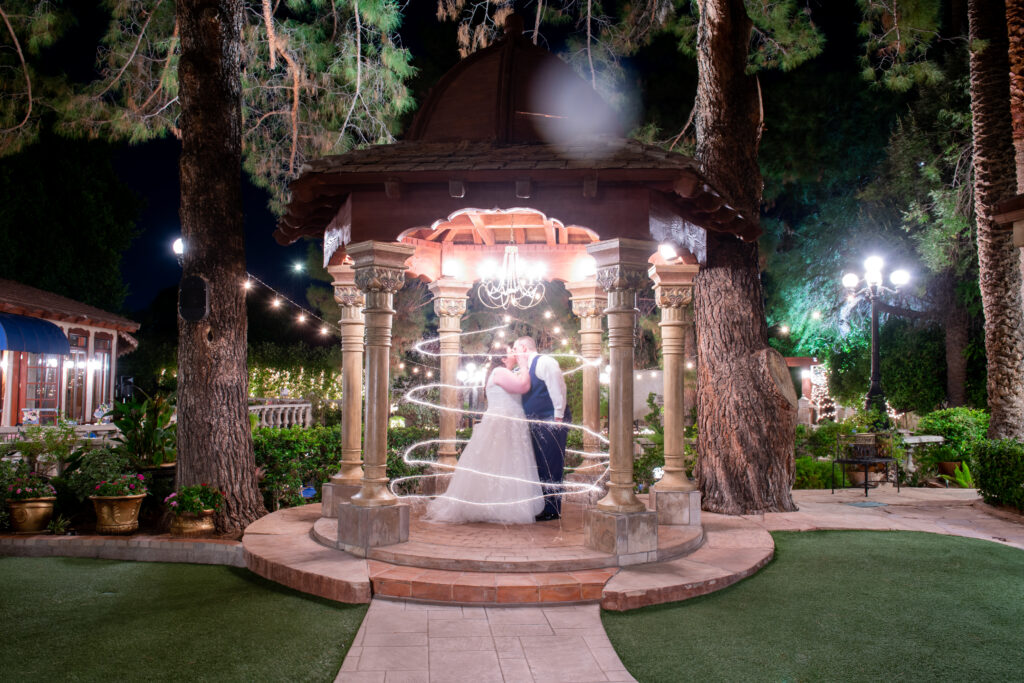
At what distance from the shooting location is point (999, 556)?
252 inches

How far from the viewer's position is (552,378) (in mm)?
7355

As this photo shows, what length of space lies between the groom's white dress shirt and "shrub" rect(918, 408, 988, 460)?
8.39 meters

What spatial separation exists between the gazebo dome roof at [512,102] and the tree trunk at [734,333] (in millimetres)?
2373

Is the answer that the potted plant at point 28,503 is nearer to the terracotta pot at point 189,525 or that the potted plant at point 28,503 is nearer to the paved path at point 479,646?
the terracotta pot at point 189,525

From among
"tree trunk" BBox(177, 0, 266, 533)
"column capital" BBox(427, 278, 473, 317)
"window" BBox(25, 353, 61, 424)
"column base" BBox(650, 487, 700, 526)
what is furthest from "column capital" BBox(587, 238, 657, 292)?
"window" BBox(25, 353, 61, 424)

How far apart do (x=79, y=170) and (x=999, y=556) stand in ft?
92.1

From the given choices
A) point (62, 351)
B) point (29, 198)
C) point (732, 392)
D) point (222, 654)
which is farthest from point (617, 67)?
point (29, 198)

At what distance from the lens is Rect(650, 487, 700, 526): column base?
7.12m

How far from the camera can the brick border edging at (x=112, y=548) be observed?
6.77m

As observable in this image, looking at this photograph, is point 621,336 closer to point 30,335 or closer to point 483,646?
point 483,646

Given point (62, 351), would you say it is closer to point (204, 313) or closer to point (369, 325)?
point (204, 313)

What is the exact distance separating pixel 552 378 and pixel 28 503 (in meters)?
5.51

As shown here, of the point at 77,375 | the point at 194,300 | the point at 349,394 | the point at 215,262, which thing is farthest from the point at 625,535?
the point at 77,375

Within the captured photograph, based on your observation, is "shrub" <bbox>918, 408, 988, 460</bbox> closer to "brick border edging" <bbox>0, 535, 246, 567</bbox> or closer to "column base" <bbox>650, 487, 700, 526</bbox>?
"column base" <bbox>650, 487, 700, 526</bbox>
